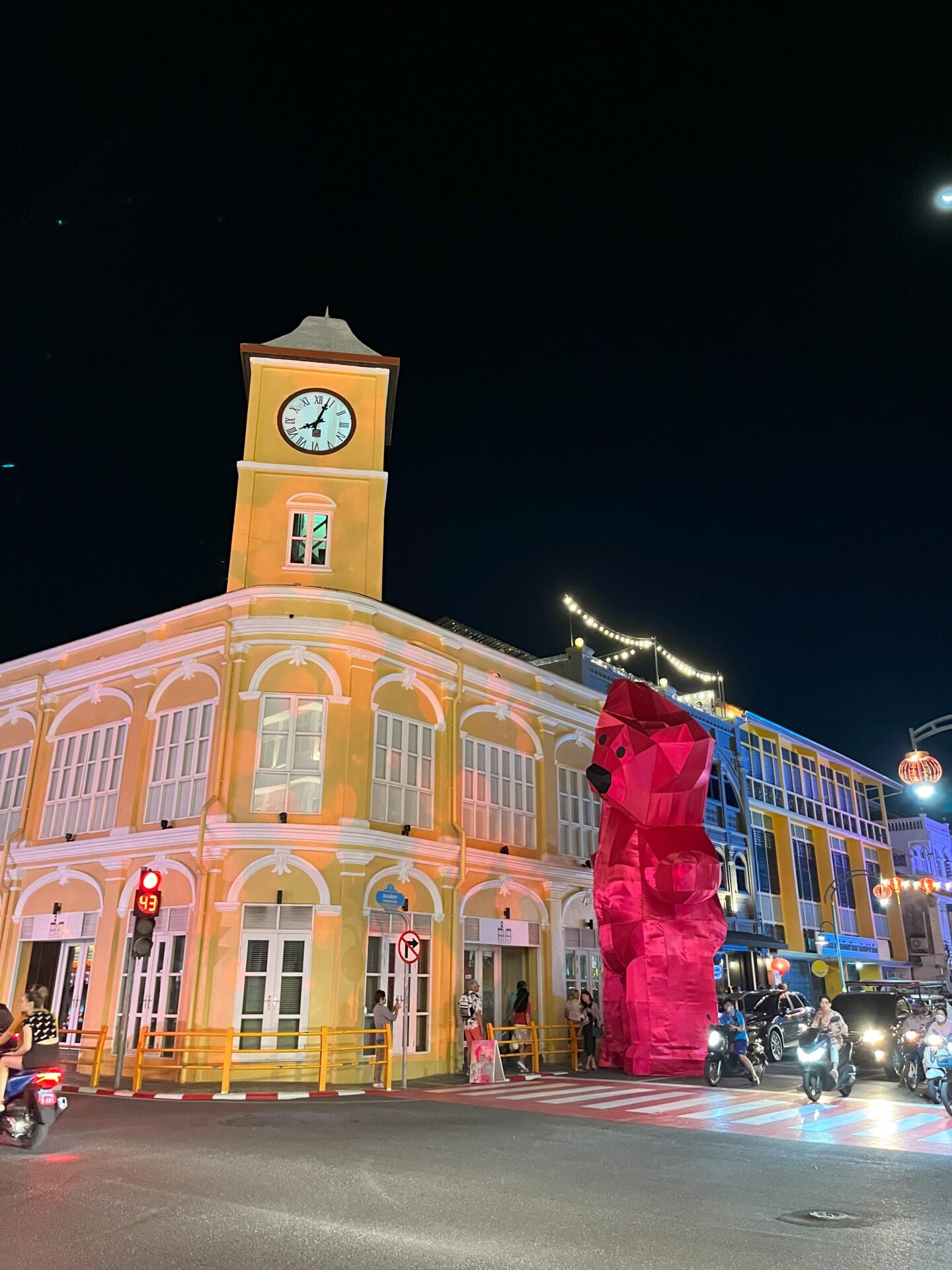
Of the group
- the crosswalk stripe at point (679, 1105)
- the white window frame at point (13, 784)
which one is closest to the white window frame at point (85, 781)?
the white window frame at point (13, 784)

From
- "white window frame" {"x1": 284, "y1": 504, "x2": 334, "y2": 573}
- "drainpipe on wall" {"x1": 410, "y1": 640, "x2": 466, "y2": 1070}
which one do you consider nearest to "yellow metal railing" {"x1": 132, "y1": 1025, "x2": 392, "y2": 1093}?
"drainpipe on wall" {"x1": 410, "y1": 640, "x2": 466, "y2": 1070}

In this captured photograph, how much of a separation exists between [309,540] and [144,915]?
1015 centimetres

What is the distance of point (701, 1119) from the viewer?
43.2 feet

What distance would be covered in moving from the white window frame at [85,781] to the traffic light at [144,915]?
6647 millimetres

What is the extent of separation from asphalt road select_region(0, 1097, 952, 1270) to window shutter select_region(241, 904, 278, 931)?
271 inches

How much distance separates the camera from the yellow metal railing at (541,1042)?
2020cm

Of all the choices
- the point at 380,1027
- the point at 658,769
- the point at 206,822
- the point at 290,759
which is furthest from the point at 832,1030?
the point at 206,822

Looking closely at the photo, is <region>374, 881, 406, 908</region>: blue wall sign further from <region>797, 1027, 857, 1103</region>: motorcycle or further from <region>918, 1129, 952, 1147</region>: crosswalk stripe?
<region>918, 1129, 952, 1147</region>: crosswalk stripe

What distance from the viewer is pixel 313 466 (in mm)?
23453

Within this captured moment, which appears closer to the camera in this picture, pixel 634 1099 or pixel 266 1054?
pixel 634 1099

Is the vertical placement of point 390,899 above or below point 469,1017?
above

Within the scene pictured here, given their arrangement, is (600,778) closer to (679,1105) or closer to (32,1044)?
(679,1105)

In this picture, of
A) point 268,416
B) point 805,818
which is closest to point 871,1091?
point 268,416

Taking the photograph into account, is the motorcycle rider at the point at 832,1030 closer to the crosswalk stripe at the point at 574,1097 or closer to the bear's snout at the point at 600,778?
the crosswalk stripe at the point at 574,1097
